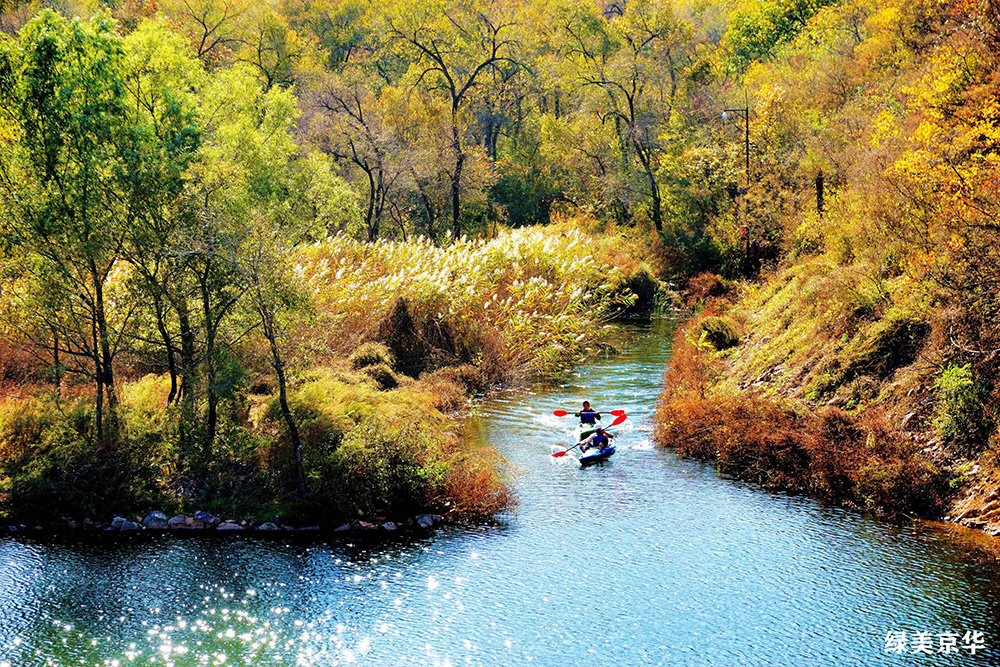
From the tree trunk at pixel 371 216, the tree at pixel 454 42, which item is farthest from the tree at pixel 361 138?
the tree at pixel 454 42

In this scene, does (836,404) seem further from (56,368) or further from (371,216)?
(371,216)

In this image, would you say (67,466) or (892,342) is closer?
(67,466)

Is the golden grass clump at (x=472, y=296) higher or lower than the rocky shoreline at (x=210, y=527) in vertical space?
higher

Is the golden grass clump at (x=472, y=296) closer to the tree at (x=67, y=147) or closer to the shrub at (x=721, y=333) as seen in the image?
the shrub at (x=721, y=333)

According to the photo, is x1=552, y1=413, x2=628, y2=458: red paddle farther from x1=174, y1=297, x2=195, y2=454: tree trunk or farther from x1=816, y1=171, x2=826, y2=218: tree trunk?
x1=816, y1=171, x2=826, y2=218: tree trunk

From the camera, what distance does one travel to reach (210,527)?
18078mm

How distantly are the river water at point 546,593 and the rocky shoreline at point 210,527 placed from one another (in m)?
0.50

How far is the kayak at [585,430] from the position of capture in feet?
74.0

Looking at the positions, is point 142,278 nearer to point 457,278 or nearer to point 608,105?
point 457,278

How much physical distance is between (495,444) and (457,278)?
10737 millimetres

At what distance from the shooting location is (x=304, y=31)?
74688 mm

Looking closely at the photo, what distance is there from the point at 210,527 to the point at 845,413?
46.1 ft

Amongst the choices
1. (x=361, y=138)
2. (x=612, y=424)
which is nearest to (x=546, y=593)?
(x=612, y=424)

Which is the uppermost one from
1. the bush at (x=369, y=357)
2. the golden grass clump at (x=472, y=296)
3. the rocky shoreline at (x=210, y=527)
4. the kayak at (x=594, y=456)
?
the golden grass clump at (x=472, y=296)
